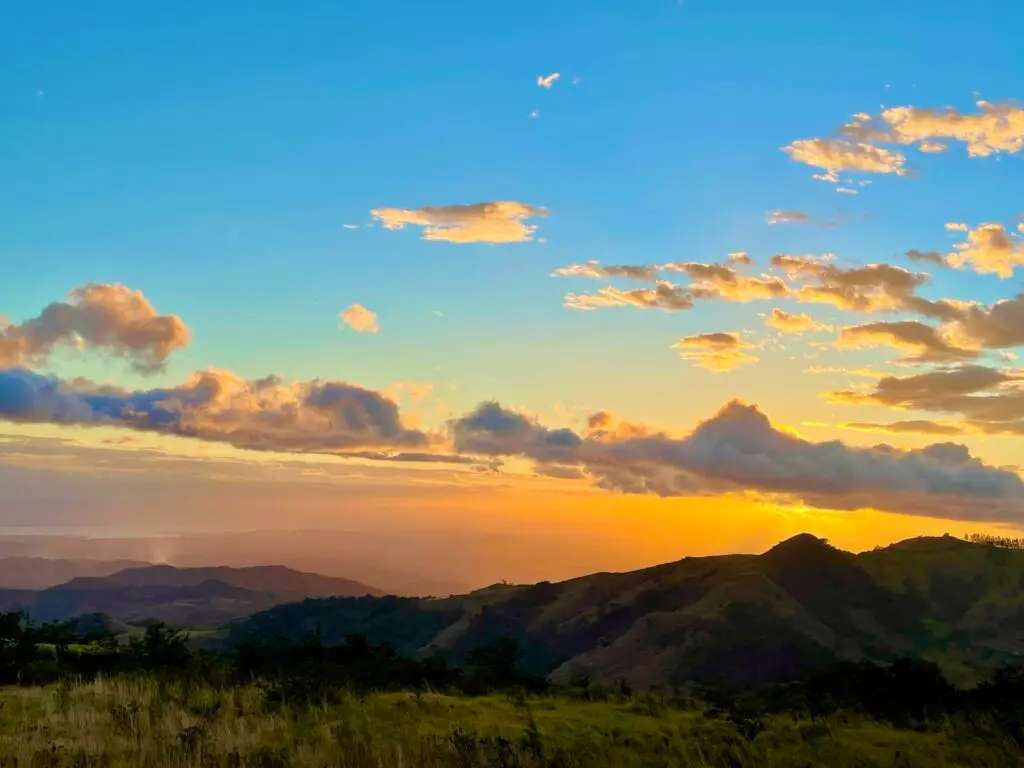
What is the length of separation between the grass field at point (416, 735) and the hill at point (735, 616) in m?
89.6

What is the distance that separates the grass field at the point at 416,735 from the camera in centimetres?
1307

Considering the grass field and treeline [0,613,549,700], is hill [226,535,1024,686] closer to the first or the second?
treeline [0,613,549,700]

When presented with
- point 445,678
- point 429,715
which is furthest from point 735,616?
point 429,715

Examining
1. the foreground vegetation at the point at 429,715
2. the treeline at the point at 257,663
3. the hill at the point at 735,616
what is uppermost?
the foreground vegetation at the point at 429,715

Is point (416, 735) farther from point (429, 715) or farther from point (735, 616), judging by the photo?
point (735, 616)

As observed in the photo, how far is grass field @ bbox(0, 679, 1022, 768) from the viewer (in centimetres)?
1307

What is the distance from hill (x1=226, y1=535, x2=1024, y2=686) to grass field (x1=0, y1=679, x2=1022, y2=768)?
294 feet

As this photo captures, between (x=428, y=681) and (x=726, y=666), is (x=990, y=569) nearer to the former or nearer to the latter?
(x=726, y=666)

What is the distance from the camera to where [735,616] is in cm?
13375

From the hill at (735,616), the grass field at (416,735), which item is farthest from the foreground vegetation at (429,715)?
the hill at (735,616)

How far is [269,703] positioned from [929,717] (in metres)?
14.9

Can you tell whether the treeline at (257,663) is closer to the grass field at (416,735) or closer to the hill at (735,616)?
the grass field at (416,735)

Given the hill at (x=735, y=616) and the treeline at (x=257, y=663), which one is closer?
the treeline at (x=257, y=663)

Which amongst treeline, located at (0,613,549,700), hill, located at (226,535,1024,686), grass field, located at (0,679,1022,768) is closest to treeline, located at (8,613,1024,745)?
treeline, located at (0,613,549,700)
